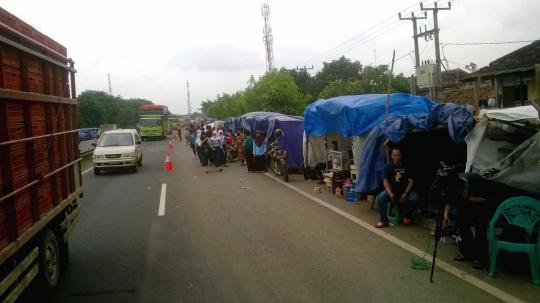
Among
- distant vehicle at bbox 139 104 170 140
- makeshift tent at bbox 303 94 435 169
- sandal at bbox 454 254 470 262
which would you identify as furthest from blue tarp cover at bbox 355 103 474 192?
distant vehicle at bbox 139 104 170 140

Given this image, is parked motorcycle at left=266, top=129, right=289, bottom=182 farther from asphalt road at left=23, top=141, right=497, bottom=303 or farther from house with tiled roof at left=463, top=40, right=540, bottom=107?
house with tiled roof at left=463, top=40, right=540, bottom=107

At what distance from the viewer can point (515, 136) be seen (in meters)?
6.50

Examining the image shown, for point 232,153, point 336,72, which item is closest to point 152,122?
point 336,72

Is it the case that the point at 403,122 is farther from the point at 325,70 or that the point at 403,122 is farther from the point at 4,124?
the point at 325,70

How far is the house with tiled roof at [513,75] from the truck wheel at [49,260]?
60.3 ft

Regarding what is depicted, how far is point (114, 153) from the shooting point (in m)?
19.2

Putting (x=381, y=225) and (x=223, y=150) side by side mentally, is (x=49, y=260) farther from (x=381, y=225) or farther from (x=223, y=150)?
(x=223, y=150)

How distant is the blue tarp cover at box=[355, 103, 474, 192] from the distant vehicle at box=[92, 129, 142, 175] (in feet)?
39.0

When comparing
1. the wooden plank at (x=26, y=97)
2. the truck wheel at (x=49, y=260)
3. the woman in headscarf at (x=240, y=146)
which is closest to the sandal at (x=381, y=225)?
the truck wheel at (x=49, y=260)

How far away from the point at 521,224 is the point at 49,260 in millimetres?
5654

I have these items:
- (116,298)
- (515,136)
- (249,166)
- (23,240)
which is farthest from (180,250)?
(249,166)

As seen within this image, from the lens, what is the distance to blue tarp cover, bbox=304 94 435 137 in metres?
11.4

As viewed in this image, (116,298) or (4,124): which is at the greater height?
(4,124)

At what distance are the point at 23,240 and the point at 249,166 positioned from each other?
1481 centimetres
